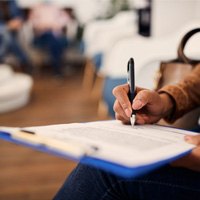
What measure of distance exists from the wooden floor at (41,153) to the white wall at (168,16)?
2.47ft

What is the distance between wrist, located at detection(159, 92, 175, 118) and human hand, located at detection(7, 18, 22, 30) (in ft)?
11.2

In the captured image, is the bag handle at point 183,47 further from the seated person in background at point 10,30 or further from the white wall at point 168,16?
the seated person in background at point 10,30

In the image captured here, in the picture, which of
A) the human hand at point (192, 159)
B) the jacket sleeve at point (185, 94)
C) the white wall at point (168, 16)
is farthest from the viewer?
the white wall at point (168, 16)

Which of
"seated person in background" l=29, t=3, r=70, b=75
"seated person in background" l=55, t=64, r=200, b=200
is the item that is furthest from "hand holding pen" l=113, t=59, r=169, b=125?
"seated person in background" l=29, t=3, r=70, b=75

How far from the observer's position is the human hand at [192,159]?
20.1 inches

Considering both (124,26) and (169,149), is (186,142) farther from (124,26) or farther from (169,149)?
(124,26)

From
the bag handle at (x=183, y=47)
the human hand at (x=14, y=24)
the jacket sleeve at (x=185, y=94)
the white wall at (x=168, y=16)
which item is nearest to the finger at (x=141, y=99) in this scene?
the jacket sleeve at (x=185, y=94)

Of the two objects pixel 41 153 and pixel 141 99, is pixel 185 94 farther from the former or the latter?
pixel 41 153

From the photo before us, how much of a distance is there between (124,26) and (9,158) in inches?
59.0

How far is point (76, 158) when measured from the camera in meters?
0.42

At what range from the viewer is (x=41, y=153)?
5.81 ft

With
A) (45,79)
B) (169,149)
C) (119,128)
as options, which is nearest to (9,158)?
(119,128)

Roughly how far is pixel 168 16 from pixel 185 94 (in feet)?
4.38

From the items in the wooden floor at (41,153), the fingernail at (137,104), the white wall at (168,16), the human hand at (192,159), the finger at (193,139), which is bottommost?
the wooden floor at (41,153)
